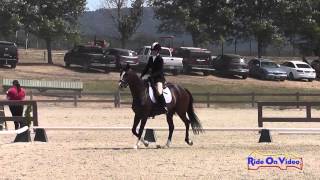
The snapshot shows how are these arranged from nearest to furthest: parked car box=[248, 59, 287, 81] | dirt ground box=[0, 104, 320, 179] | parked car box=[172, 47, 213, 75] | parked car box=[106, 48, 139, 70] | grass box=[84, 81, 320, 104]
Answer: dirt ground box=[0, 104, 320, 179] < grass box=[84, 81, 320, 104] < parked car box=[106, 48, 139, 70] < parked car box=[172, 47, 213, 75] < parked car box=[248, 59, 287, 81]

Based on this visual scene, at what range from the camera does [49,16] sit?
47.4 metres

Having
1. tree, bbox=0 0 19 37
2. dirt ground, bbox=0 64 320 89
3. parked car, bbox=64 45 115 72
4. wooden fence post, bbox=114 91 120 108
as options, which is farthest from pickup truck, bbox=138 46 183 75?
wooden fence post, bbox=114 91 120 108

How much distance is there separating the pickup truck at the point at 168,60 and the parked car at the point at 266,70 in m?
6.56

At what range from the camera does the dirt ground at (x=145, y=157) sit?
10.5 metres

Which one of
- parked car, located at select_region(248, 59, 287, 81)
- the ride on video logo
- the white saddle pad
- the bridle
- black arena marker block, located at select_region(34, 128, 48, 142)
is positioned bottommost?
parked car, located at select_region(248, 59, 287, 81)

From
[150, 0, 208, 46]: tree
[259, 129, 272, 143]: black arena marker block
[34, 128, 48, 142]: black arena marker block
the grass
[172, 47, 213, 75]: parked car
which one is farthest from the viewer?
[150, 0, 208, 46]: tree

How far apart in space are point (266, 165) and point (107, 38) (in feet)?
203

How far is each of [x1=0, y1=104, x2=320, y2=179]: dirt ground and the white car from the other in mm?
29029

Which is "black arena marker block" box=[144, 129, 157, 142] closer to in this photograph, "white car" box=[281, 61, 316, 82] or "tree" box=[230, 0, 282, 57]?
"white car" box=[281, 61, 316, 82]

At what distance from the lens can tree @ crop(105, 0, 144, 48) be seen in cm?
5731

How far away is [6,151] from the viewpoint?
1345 cm

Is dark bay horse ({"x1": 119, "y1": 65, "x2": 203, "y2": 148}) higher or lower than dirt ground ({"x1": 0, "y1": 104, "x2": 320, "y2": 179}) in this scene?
higher

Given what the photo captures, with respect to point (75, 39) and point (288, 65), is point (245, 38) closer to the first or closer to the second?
point (288, 65)

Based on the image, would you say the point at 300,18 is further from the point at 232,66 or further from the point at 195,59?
the point at 195,59
